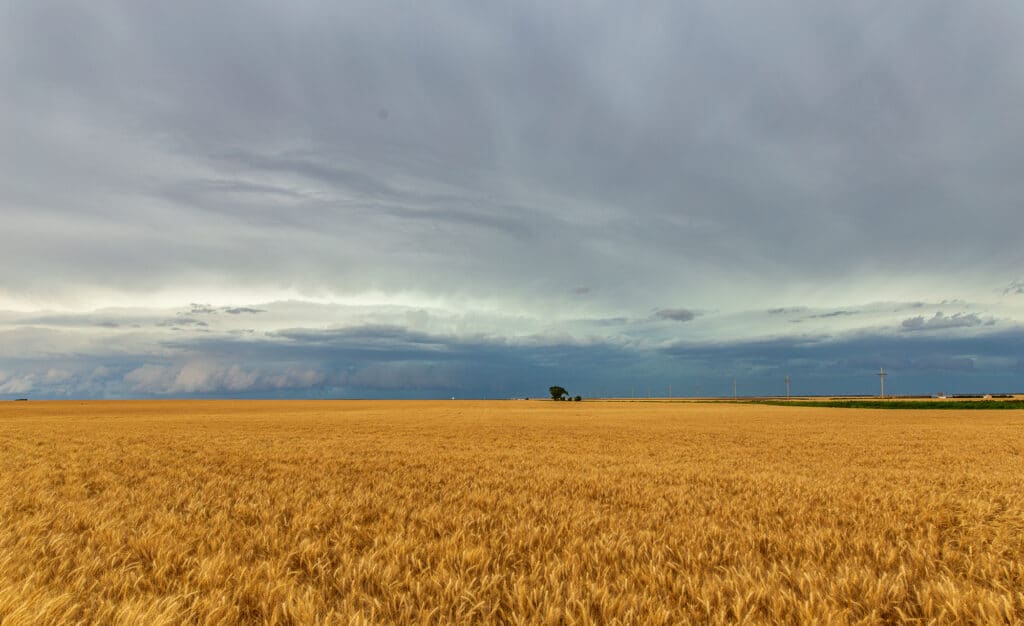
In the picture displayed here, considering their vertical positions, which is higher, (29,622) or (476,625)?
(29,622)

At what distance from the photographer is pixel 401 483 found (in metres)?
10.7

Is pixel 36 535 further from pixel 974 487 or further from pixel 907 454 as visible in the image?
pixel 907 454

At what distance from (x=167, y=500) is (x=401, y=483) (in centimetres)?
409

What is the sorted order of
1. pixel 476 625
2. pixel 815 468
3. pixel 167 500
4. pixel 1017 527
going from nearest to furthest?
1. pixel 476 625
2. pixel 1017 527
3. pixel 167 500
4. pixel 815 468

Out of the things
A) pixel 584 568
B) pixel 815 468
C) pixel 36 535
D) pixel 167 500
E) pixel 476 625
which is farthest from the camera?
pixel 815 468

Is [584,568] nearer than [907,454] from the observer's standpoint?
Yes

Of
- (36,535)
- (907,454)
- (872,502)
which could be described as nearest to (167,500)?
(36,535)

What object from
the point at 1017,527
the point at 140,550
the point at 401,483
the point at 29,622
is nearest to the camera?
the point at 29,622

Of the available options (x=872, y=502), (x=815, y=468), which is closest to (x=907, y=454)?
(x=815, y=468)

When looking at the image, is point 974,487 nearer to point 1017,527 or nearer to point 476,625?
point 1017,527

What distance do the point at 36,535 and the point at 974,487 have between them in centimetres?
1666

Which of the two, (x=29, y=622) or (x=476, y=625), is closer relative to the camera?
(x=29, y=622)

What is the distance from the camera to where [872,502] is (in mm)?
8805

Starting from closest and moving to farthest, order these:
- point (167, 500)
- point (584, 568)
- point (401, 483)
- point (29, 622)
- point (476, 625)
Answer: point (29, 622)
point (476, 625)
point (584, 568)
point (167, 500)
point (401, 483)
